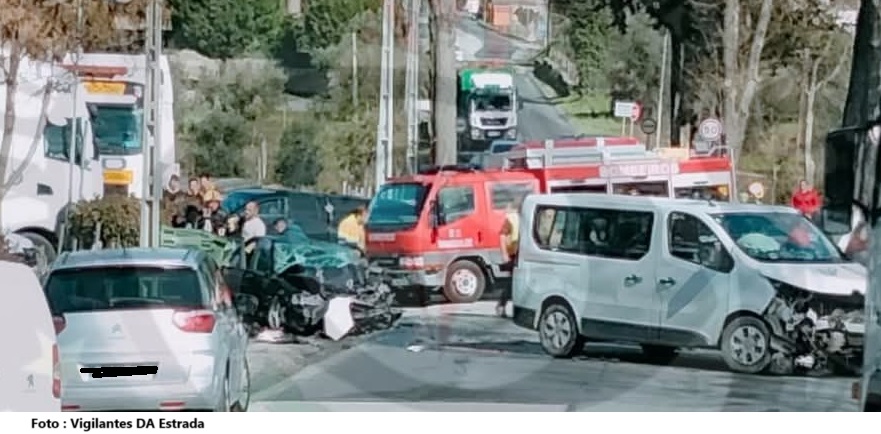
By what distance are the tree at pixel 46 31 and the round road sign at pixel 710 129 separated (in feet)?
5.49

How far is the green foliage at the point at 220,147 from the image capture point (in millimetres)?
4258

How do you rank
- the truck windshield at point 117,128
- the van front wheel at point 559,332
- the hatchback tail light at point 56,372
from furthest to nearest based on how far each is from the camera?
the van front wheel at point 559,332 → the truck windshield at point 117,128 → the hatchback tail light at point 56,372

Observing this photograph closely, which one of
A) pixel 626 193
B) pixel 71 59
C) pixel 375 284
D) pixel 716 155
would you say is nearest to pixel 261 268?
pixel 375 284

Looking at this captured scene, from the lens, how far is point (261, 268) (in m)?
4.35

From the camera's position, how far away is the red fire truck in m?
4.32

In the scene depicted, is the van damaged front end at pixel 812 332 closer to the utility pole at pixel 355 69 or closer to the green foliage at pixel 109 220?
the utility pole at pixel 355 69

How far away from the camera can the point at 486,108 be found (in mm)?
4344

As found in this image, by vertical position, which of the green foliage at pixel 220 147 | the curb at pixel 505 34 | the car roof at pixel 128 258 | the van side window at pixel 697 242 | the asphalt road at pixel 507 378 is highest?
the curb at pixel 505 34

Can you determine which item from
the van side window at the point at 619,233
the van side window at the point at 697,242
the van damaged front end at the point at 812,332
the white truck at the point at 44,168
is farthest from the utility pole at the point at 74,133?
the van damaged front end at the point at 812,332

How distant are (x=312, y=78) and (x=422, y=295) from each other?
71cm

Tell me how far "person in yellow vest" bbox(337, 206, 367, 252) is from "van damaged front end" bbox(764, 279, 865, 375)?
1213 mm

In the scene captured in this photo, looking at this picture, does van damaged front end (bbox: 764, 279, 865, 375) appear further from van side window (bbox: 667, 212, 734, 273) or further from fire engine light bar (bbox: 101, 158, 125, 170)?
fire engine light bar (bbox: 101, 158, 125, 170)

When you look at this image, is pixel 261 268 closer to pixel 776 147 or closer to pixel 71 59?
pixel 71 59

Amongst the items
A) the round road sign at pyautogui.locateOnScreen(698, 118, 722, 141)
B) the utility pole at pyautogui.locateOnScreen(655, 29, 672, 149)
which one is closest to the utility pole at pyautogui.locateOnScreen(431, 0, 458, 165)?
the utility pole at pyautogui.locateOnScreen(655, 29, 672, 149)
